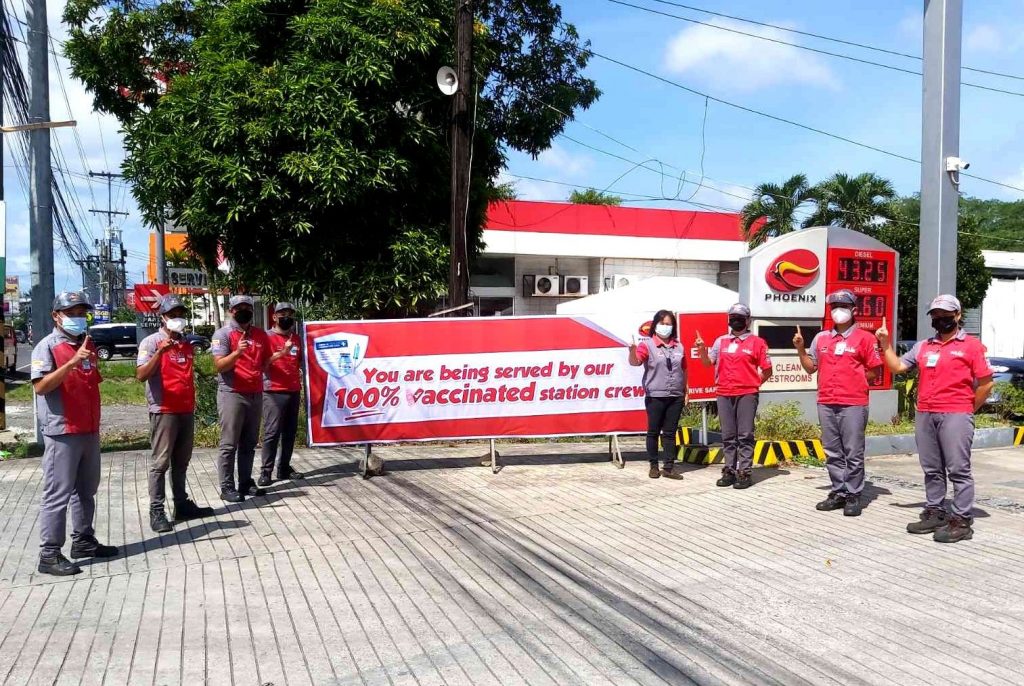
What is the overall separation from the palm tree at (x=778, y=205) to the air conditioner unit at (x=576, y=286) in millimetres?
6148

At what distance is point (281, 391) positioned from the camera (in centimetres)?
895

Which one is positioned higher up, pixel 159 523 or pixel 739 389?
pixel 739 389

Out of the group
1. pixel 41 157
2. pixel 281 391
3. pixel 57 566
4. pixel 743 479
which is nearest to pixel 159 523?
pixel 57 566

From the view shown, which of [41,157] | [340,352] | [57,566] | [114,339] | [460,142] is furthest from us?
[114,339]

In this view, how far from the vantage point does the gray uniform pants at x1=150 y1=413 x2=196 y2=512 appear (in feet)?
22.9

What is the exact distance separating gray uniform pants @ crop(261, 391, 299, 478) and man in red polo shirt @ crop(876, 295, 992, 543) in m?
6.22

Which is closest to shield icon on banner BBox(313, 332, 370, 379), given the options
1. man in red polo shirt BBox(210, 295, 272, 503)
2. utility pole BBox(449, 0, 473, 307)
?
man in red polo shirt BBox(210, 295, 272, 503)

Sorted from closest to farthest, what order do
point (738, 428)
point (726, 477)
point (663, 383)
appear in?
point (738, 428)
point (726, 477)
point (663, 383)

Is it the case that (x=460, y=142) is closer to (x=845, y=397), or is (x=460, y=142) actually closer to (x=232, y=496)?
(x=232, y=496)

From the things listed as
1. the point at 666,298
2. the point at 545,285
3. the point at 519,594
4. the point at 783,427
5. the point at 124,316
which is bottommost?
the point at 519,594

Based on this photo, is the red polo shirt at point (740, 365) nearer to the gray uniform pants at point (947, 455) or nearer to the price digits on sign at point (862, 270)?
the gray uniform pants at point (947, 455)

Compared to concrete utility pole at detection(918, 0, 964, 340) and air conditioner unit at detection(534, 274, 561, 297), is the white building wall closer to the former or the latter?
air conditioner unit at detection(534, 274, 561, 297)

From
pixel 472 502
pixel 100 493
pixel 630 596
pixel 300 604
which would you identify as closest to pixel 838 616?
pixel 630 596

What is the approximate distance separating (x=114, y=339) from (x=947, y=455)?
4431 cm
